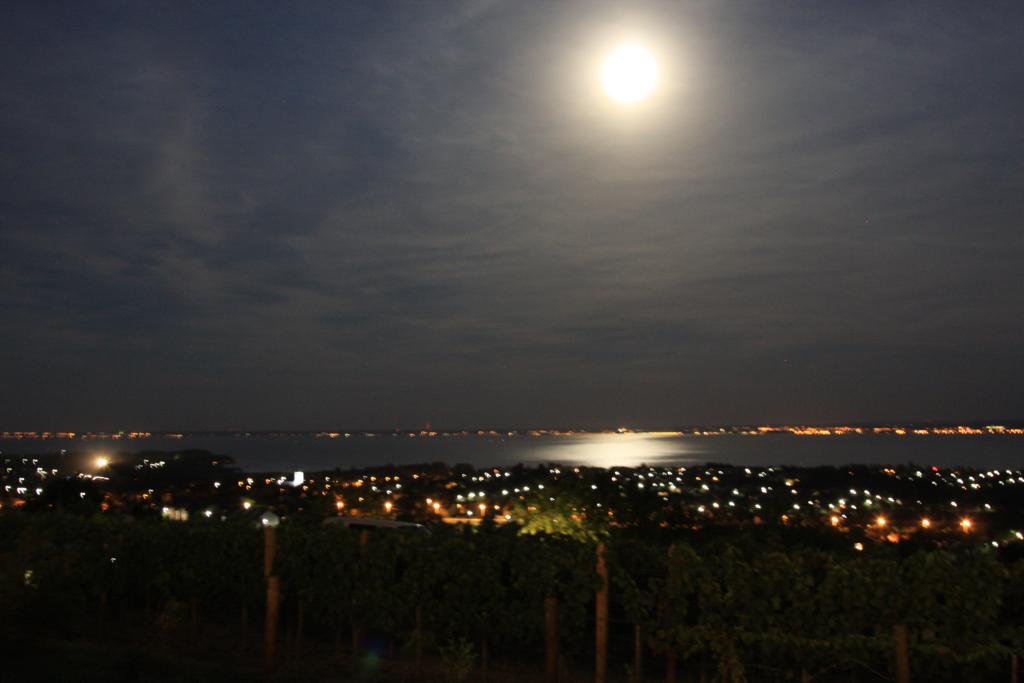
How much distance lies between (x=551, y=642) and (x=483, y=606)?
3.95 feet

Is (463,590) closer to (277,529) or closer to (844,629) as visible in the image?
(277,529)

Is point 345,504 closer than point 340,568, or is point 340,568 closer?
point 340,568

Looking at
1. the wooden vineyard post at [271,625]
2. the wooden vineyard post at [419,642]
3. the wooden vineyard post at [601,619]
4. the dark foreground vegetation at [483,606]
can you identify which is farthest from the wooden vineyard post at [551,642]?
the wooden vineyard post at [271,625]

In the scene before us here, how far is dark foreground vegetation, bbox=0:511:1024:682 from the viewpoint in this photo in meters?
7.73

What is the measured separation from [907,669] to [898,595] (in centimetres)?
67

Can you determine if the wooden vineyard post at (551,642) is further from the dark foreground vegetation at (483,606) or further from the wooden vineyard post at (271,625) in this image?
the wooden vineyard post at (271,625)

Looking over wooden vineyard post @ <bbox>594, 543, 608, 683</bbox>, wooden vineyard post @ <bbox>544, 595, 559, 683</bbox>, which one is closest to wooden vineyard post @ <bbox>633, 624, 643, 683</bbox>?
wooden vineyard post @ <bbox>594, 543, 608, 683</bbox>

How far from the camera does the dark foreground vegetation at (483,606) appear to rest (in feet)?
25.4

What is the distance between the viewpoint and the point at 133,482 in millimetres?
65812

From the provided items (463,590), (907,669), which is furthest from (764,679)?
(463,590)

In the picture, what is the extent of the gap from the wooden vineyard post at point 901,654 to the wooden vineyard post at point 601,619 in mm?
2810

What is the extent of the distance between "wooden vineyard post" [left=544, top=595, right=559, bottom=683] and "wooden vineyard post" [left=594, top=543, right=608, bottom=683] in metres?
0.44

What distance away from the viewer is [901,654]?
24.5ft

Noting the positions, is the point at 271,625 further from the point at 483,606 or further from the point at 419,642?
the point at 483,606
